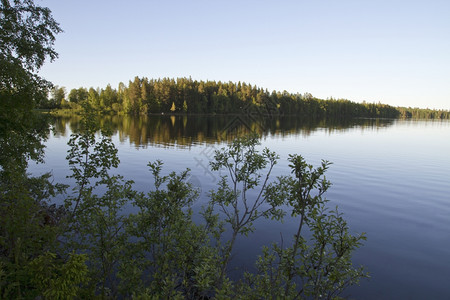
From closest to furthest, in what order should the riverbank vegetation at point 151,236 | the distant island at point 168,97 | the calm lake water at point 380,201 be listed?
the riverbank vegetation at point 151,236 < the calm lake water at point 380,201 < the distant island at point 168,97

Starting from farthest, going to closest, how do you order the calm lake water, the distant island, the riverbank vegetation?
the distant island
the calm lake water
the riverbank vegetation

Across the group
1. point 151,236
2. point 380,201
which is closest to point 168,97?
point 380,201

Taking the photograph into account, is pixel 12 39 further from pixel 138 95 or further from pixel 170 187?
pixel 138 95

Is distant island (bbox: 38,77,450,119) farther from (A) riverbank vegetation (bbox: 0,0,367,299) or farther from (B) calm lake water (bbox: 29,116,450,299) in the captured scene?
(A) riverbank vegetation (bbox: 0,0,367,299)

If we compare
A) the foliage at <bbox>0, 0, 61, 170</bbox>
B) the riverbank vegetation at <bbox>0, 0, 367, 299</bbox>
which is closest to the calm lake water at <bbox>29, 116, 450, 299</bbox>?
the riverbank vegetation at <bbox>0, 0, 367, 299</bbox>

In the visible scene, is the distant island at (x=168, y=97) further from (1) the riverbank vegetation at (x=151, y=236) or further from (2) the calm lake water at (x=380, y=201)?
(1) the riverbank vegetation at (x=151, y=236)

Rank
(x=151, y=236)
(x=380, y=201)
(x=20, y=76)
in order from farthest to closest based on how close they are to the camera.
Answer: (x=380, y=201) < (x=20, y=76) < (x=151, y=236)

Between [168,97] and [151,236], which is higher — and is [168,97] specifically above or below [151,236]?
above

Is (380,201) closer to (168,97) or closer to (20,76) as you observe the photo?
(20,76)

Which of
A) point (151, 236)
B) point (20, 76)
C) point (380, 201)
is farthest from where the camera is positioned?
point (380, 201)

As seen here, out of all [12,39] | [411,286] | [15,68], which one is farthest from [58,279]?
[12,39]

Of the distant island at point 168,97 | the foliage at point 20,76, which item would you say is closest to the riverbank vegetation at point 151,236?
the foliage at point 20,76

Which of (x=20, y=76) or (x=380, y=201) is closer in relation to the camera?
(x=20, y=76)

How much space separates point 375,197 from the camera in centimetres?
2517
